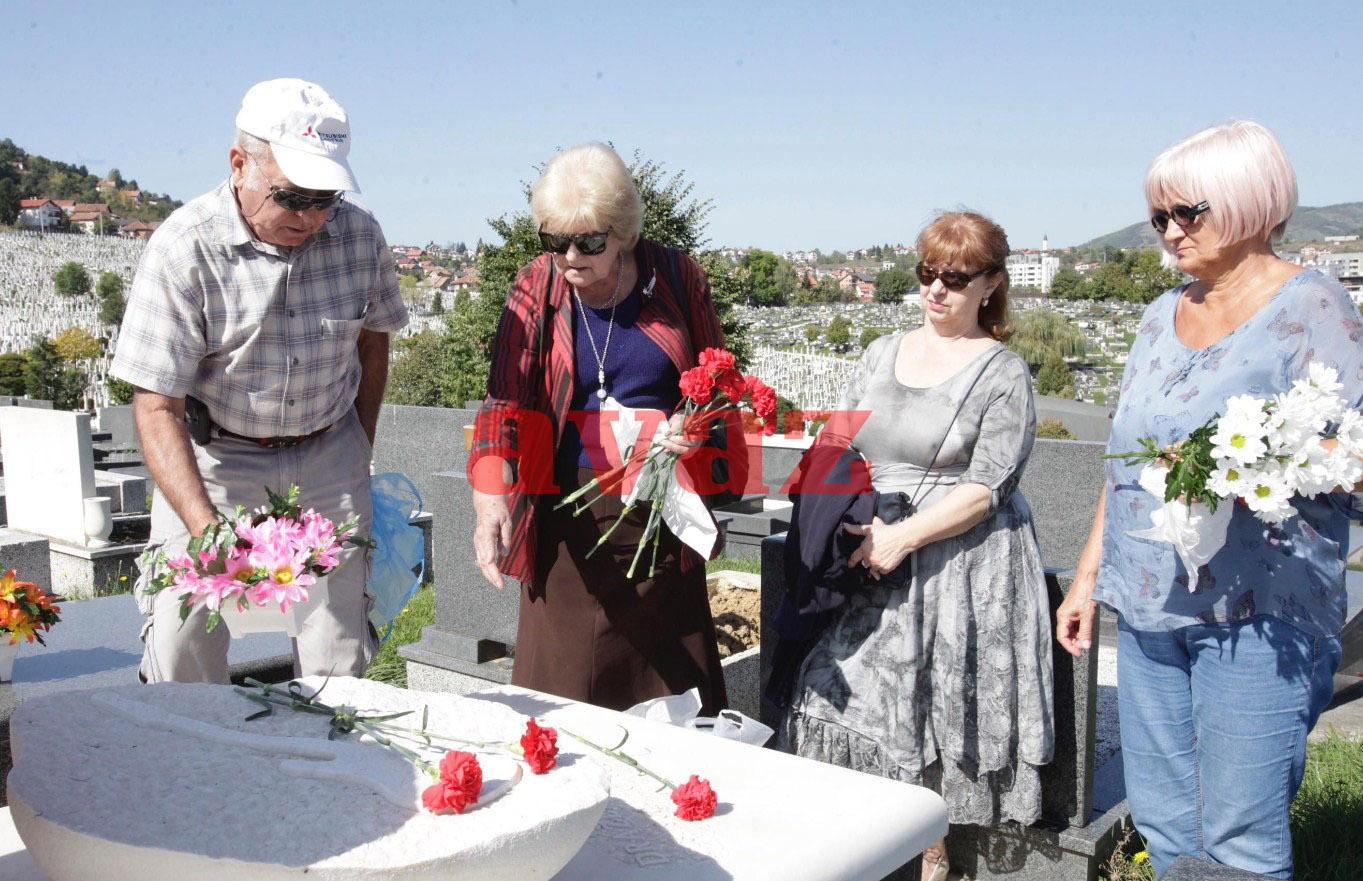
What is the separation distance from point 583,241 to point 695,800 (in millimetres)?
1562

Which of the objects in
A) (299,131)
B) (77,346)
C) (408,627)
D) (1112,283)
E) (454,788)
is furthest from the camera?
(77,346)

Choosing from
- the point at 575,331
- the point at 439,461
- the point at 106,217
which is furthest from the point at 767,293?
the point at 106,217

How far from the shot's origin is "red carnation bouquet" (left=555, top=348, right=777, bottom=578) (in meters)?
2.86

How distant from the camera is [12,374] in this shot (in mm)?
25328

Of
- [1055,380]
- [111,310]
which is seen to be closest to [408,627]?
[1055,380]

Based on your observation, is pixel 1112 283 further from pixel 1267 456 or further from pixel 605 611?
pixel 1267 456

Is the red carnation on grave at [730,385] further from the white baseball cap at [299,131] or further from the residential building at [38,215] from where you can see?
the residential building at [38,215]

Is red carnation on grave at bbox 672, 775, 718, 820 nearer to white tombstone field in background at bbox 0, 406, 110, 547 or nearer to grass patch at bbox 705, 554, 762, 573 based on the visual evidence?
grass patch at bbox 705, 554, 762, 573

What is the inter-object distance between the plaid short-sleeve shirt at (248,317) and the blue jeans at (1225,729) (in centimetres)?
204

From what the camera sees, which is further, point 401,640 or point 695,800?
point 401,640

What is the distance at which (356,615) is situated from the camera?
2.87 m

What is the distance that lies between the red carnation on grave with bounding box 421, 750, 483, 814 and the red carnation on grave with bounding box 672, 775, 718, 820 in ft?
1.49

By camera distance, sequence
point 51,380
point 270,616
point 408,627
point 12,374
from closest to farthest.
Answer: point 270,616
point 408,627
point 51,380
point 12,374

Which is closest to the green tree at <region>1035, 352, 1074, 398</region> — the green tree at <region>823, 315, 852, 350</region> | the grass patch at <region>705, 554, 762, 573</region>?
the green tree at <region>823, 315, 852, 350</region>
